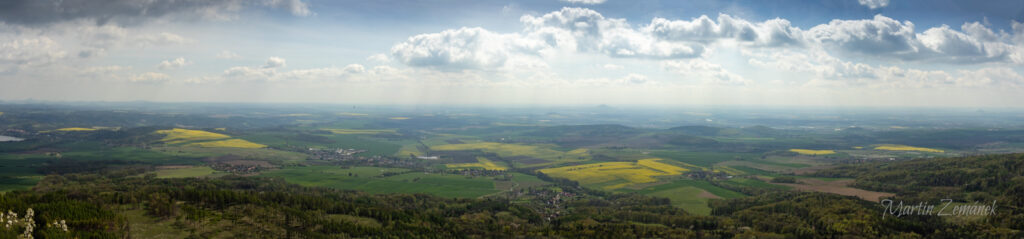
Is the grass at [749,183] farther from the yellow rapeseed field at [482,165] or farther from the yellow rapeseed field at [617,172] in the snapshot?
the yellow rapeseed field at [482,165]

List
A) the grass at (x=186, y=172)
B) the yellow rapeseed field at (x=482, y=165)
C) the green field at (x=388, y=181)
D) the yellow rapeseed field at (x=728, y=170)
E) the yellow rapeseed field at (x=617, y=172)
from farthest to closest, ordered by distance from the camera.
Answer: the yellow rapeseed field at (x=482, y=165) < the yellow rapeseed field at (x=728, y=170) < the yellow rapeseed field at (x=617, y=172) < the grass at (x=186, y=172) < the green field at (x=388, y=181)

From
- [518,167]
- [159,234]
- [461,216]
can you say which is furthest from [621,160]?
[159,234]

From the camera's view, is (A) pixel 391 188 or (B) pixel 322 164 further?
(B) pixel 322 164

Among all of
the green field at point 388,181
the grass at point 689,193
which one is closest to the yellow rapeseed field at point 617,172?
the grass at point 689,193

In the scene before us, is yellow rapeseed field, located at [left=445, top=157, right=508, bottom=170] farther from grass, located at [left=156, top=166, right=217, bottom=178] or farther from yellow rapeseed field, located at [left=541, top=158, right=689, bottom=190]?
grass, located at [left=156, top=166, right=217, bottom=178]

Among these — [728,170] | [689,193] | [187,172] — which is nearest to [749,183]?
[689,193]

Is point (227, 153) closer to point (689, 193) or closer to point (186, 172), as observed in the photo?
point (186, 172)

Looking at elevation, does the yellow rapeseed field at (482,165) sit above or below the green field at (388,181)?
below

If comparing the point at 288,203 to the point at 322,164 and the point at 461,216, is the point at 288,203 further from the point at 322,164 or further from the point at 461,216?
the point at 322,164
